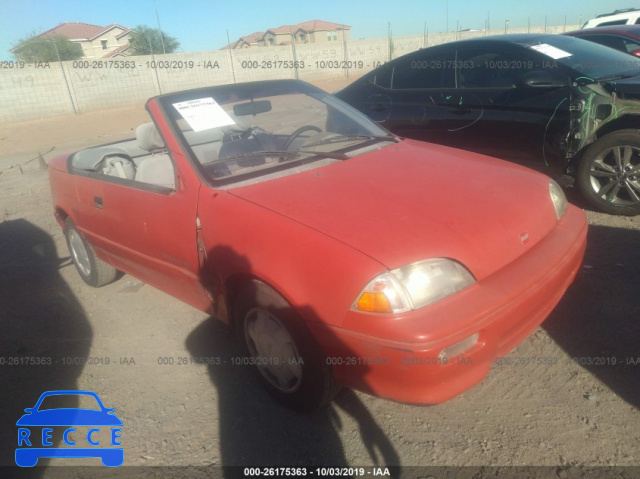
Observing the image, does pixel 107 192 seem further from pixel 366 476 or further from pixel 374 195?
pixel 366 476

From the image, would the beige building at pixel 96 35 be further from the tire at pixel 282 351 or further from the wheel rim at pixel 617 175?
the tire at pixel 282 351

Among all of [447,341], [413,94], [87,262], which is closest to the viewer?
[447,341]

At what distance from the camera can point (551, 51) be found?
4.39 meters

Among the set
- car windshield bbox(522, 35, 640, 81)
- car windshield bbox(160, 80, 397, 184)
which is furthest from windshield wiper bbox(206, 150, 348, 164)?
car windshield bbox(522, 35, 640, 81)

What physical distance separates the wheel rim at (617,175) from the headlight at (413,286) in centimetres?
288

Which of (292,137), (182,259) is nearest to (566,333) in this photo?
(292,137)

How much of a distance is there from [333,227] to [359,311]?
1.27 ft

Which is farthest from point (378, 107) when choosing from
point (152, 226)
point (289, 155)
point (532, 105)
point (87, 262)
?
point (87, 262)

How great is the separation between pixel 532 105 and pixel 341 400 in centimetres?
331

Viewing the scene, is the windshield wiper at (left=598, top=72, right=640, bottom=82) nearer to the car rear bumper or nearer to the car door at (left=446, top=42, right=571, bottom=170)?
the car door at (left=446, top=42, right=571, bottom=170)

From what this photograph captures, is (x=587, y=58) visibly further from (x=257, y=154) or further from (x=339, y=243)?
(x=339, y=243)

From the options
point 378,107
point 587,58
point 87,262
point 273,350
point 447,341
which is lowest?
point 87,262

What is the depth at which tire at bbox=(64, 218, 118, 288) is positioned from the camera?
3750mm

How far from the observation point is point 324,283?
1837 millimetres
